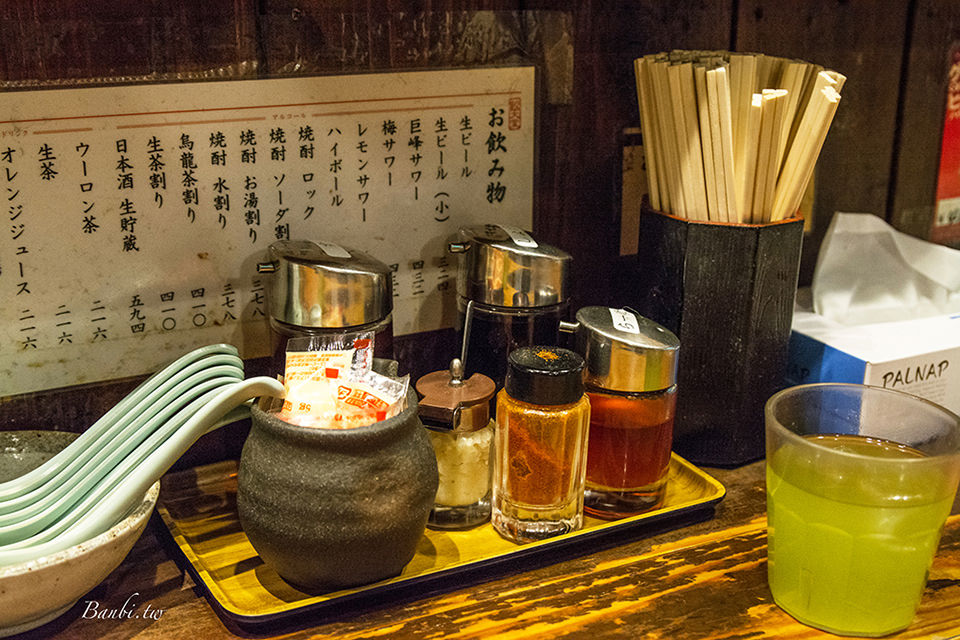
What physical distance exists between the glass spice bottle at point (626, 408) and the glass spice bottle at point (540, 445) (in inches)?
1.7

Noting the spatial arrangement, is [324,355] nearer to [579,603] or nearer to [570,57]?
[579,603]

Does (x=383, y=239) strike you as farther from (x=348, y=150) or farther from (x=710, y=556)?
(x=710, y=556)

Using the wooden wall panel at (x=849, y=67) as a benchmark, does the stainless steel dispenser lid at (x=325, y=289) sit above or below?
below

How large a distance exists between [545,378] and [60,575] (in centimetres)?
46

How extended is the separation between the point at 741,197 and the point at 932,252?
520 millimetres

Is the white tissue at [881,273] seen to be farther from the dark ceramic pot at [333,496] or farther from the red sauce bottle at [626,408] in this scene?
the dark ceramic pot at [333,496]

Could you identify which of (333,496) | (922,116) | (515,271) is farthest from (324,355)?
(922,116)

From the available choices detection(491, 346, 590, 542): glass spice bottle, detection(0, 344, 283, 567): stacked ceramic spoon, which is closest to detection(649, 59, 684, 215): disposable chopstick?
detection(491, 346, 590, 542): glass spice bottle

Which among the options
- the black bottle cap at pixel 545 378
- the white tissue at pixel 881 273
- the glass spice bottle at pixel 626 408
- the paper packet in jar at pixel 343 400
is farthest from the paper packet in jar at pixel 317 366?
the white tissue at pixel 881 273

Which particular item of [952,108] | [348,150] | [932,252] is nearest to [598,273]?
[348,150]

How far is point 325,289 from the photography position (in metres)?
0.99

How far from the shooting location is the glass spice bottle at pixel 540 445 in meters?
0.94

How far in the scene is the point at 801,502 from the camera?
2.85 feet

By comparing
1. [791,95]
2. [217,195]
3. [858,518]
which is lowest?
[858,518]
